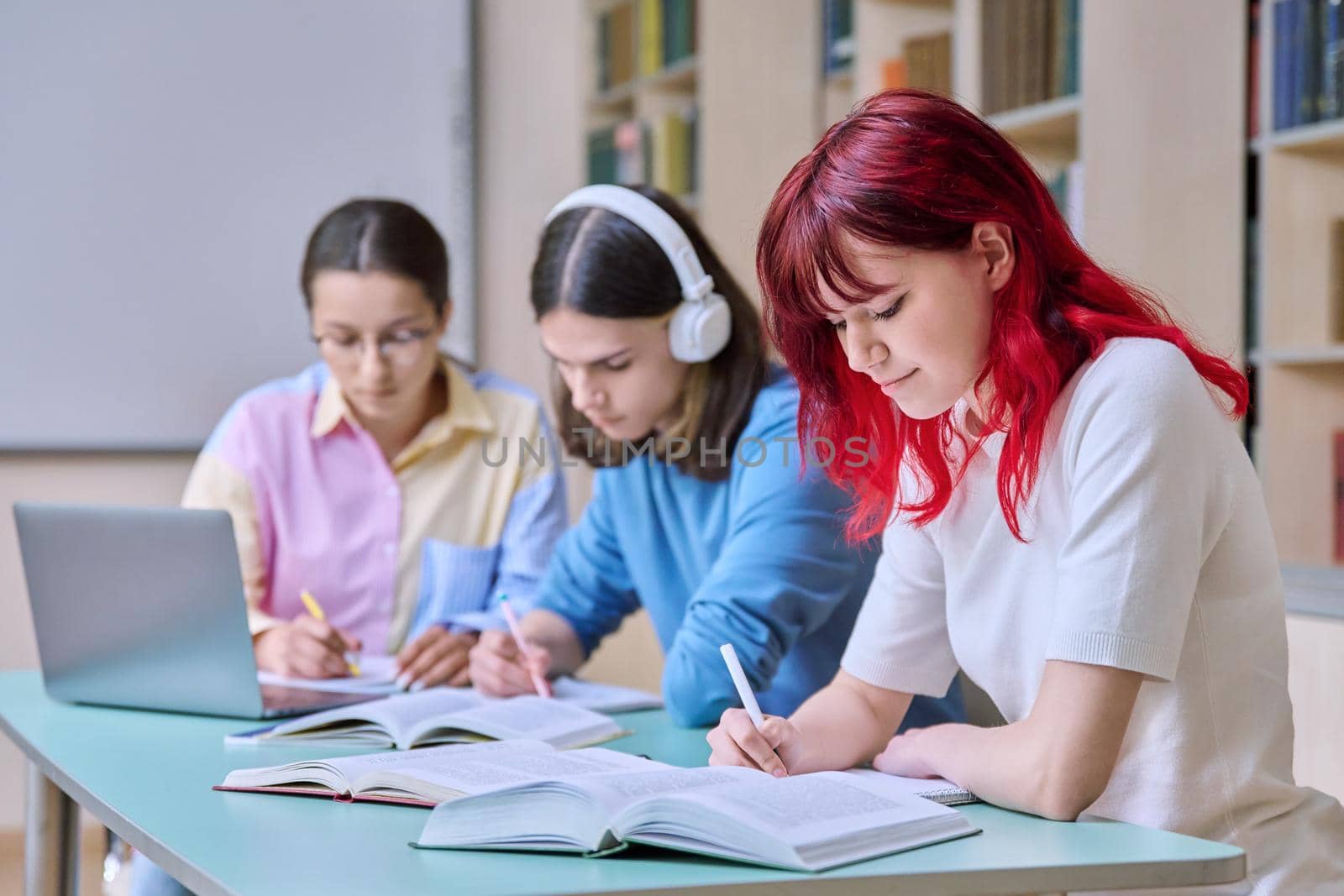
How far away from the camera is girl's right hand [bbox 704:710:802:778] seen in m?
1.05

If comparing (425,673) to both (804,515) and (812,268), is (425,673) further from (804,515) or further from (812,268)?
(812,268)

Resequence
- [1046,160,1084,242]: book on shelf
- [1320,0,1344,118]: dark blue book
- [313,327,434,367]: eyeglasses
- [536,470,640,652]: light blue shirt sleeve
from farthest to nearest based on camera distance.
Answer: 1. [1046,160,1084,242]: book on shelf
2. [1320,0,1344,118]: dark blue book
3. [313,327,434,367]: eyeglasses
4. [536,470,640,652]: light blue shirt sleeve

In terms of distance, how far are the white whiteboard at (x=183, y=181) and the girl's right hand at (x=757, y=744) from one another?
7.53 ft

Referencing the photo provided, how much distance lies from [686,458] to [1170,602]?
773mm

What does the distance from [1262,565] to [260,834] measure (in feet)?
2.36

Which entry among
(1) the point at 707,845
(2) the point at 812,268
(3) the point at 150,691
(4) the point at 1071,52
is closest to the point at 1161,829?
(1) the point at 707,845

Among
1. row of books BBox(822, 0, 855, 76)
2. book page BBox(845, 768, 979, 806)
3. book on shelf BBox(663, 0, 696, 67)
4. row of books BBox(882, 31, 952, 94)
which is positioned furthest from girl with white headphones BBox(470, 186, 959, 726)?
book on shelf BBox(663, 0, 696, 67)

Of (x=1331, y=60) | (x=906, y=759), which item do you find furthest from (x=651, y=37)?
(x=906, y=759)

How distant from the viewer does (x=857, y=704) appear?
116cm

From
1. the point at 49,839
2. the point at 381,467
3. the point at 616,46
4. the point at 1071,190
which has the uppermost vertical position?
the point at 616,46

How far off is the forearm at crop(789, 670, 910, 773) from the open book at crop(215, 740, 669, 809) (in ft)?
0.50

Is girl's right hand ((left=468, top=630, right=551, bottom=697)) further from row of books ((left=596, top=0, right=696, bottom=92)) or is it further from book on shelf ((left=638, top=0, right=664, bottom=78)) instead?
book on shelf ((left=638, top=0, right=664, bottom=78))

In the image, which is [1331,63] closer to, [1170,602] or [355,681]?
[1170,602]

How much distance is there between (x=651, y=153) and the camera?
11.5 ft
